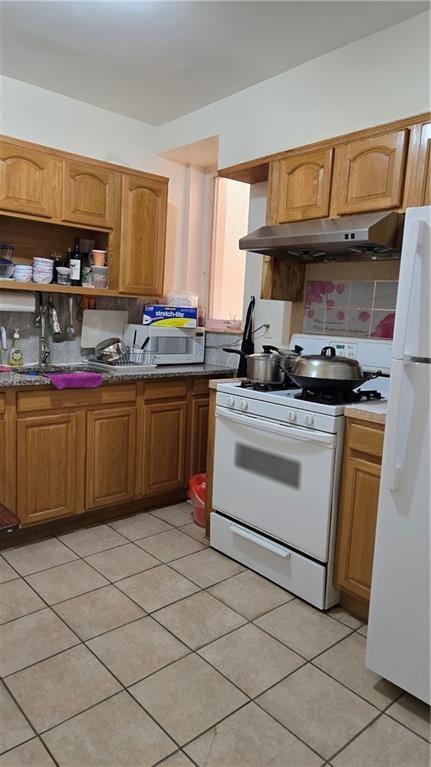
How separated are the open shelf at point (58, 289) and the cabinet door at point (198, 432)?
85 centimetres

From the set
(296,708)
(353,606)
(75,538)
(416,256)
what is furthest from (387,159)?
(75,538)

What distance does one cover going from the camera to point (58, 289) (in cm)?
304

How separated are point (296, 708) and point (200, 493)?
1513mm

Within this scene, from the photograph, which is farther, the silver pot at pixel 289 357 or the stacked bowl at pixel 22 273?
the stacked bowl at pixel 22 273

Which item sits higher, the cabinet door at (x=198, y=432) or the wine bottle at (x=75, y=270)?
the wine bottle at (x=75, y=270)

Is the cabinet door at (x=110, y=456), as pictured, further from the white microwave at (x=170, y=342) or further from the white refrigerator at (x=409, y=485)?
the white refrigerator at (x=409, y=485)

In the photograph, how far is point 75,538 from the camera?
2846mm

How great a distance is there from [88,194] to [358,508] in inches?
91.8

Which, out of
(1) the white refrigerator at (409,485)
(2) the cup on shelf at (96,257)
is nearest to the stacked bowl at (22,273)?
(2) the cup on shelf at (96,257)

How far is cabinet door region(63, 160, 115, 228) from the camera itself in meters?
3.01

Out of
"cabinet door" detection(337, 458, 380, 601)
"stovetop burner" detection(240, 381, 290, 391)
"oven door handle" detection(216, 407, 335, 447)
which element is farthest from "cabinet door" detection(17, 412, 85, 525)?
"cabinet door" detection(337, 458, 380, 601)

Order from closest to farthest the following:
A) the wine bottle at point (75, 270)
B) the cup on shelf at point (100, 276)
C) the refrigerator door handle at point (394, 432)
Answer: the refrigerator door handle at point (394, 432)
the wine bottle at point (75, 270)
the cup on shelf at point (100, 276)

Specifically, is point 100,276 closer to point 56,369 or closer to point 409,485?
point 56,369

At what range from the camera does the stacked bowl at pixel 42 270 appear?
3.03 meters
